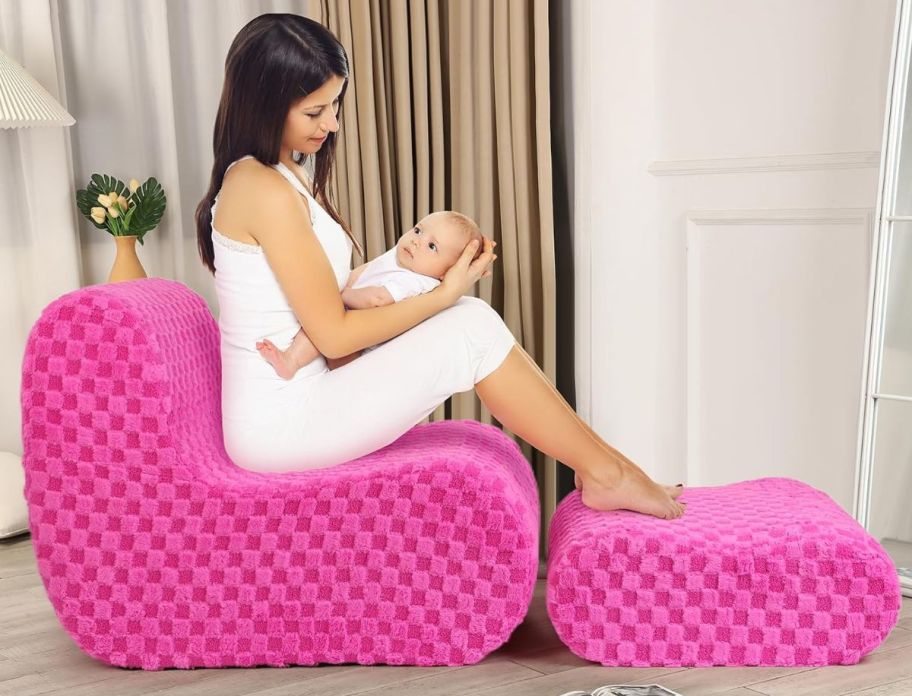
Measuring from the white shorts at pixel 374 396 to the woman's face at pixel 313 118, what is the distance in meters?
0.39

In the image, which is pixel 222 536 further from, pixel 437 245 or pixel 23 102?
pixel 23 102

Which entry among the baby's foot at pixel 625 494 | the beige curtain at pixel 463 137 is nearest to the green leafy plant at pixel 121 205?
the beige curtain at pixel 463 137

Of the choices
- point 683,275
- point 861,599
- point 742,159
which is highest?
point 742,159

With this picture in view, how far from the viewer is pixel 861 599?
1812 millimetres

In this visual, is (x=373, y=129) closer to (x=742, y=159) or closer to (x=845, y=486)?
(x=742, y=159)

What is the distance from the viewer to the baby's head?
2.04 meters

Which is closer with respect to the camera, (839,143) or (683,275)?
(839,143)

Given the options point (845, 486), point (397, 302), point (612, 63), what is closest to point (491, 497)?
point (397, 302)

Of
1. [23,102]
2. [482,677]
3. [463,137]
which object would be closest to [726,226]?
[463,137]

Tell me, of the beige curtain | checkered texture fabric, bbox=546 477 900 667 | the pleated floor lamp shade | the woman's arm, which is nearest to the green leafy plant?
the pleated floor lamp shade

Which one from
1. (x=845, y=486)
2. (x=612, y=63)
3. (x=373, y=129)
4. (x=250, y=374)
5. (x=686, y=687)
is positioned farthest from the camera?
(x=373, y=129)

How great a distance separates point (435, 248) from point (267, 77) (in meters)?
0.41

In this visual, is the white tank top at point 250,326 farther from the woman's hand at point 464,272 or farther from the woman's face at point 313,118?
the woman's hand at point 464,272

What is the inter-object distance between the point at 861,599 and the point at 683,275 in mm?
1121
